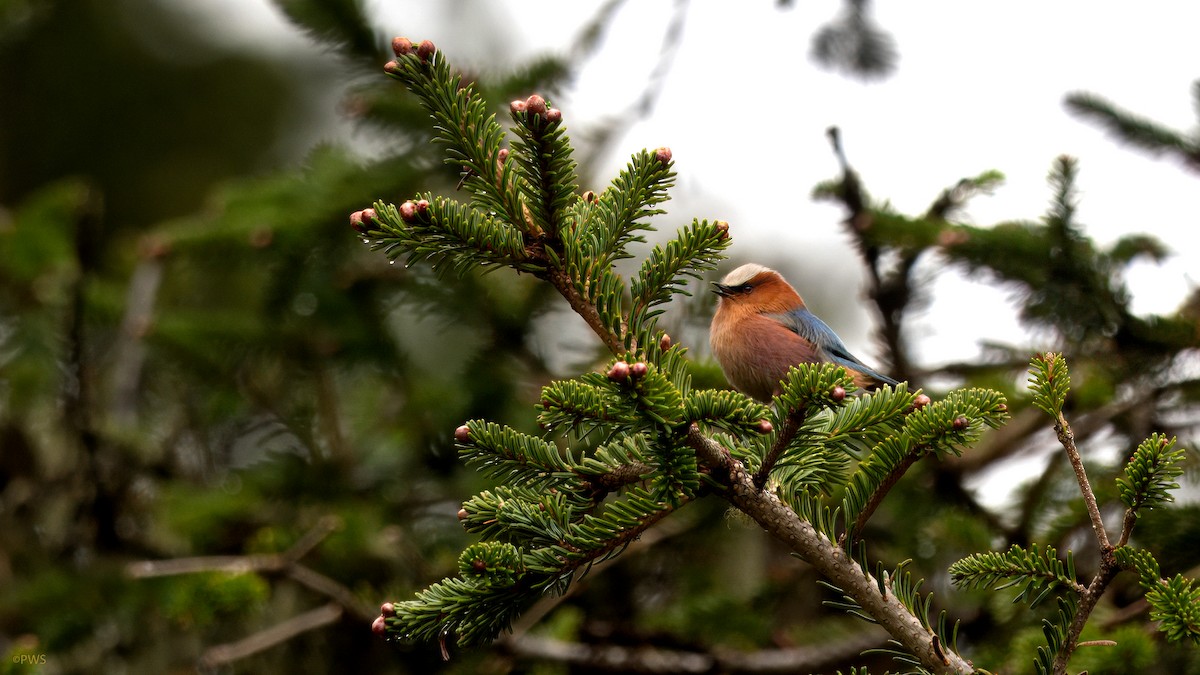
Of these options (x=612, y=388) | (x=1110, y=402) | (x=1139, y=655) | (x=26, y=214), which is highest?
(x=26, y=214)

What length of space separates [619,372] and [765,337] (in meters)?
1.65

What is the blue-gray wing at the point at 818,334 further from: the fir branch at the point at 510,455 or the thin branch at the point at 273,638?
the thin branch at the point at 273,638

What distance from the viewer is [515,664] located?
12.9 ft

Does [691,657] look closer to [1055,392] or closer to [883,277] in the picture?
[883,277]

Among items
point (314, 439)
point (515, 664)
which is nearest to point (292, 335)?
point (314, 439)

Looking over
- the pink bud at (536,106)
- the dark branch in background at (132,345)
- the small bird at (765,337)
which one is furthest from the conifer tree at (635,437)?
the dark branch in background at (132,345)

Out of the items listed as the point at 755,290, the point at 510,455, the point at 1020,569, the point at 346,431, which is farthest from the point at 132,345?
the point at 1020,569

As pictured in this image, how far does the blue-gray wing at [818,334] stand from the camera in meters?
3.35

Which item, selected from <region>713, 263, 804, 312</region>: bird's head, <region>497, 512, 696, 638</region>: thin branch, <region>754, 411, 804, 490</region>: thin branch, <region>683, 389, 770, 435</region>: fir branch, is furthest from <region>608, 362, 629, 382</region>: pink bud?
<region>497, 512, 696, 638</region>: thin branch

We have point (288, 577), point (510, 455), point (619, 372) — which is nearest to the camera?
point (619, 372)

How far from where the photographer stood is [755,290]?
3396 mm

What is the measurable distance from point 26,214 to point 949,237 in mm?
4650

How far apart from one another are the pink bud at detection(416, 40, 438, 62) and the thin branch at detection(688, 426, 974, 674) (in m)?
0.82

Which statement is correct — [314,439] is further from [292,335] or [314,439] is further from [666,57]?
[666,57]
